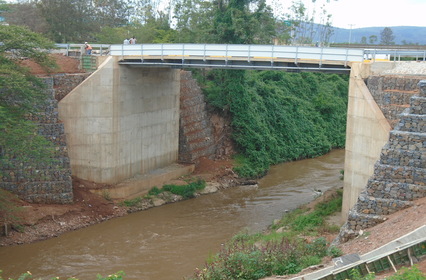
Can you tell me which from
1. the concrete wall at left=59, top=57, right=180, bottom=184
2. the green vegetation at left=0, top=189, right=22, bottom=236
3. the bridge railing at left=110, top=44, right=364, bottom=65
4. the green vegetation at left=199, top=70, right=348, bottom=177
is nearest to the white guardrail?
the bridge railing at left=110, top=44, right=364, bottom=65

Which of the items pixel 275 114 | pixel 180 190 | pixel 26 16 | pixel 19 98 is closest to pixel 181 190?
pixel 180 190

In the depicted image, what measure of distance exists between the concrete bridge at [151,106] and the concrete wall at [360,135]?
0.04 metres

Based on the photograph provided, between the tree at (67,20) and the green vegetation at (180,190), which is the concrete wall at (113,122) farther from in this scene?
the tree at (67,20)

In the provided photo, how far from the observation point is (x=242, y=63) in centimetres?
3041

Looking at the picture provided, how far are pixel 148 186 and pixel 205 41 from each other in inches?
468

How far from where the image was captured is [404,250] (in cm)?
1562

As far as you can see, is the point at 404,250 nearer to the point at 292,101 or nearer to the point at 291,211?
the point at 291,211

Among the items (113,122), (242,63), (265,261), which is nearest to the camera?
(265,261)

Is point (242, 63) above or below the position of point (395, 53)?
below

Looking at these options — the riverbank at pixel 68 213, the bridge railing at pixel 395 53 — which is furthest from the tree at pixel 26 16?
the bridge railing at pixel 395 53

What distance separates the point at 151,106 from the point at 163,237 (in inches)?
422

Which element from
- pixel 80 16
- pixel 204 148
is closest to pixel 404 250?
pixel 204 148

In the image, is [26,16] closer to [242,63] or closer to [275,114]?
[275,114]

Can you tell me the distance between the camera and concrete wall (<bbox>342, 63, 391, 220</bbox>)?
965 inches
